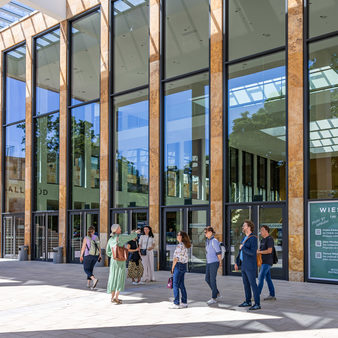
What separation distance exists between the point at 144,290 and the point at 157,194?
544 cm

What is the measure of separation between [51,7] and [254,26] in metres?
9.99

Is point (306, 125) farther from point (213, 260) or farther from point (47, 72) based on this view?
point (47, 72)

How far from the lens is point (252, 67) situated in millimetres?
14344

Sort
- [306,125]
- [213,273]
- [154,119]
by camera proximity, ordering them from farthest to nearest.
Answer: [154,119]
[306,125]
[213,273]

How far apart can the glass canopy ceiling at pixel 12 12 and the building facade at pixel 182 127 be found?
0.41m

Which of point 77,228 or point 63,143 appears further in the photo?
point 63,143

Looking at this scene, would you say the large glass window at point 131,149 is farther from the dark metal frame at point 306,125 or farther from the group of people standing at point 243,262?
the group of people standing at point 243,262

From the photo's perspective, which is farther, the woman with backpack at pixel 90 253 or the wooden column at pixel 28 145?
the wooden column at pixel 28 145

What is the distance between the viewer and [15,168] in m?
23.4

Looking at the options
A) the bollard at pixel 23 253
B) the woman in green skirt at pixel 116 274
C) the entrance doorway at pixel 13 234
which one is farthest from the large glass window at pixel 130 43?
the entrance doorway at pixel 13 234

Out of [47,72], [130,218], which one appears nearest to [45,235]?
[130,218]

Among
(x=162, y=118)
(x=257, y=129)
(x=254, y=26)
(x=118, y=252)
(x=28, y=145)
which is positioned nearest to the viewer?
(x=118, y=252)

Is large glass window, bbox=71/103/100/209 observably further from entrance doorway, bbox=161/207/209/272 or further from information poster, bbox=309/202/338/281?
information poster, bbox=309/202/338/281

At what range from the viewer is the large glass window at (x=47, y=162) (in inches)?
817
